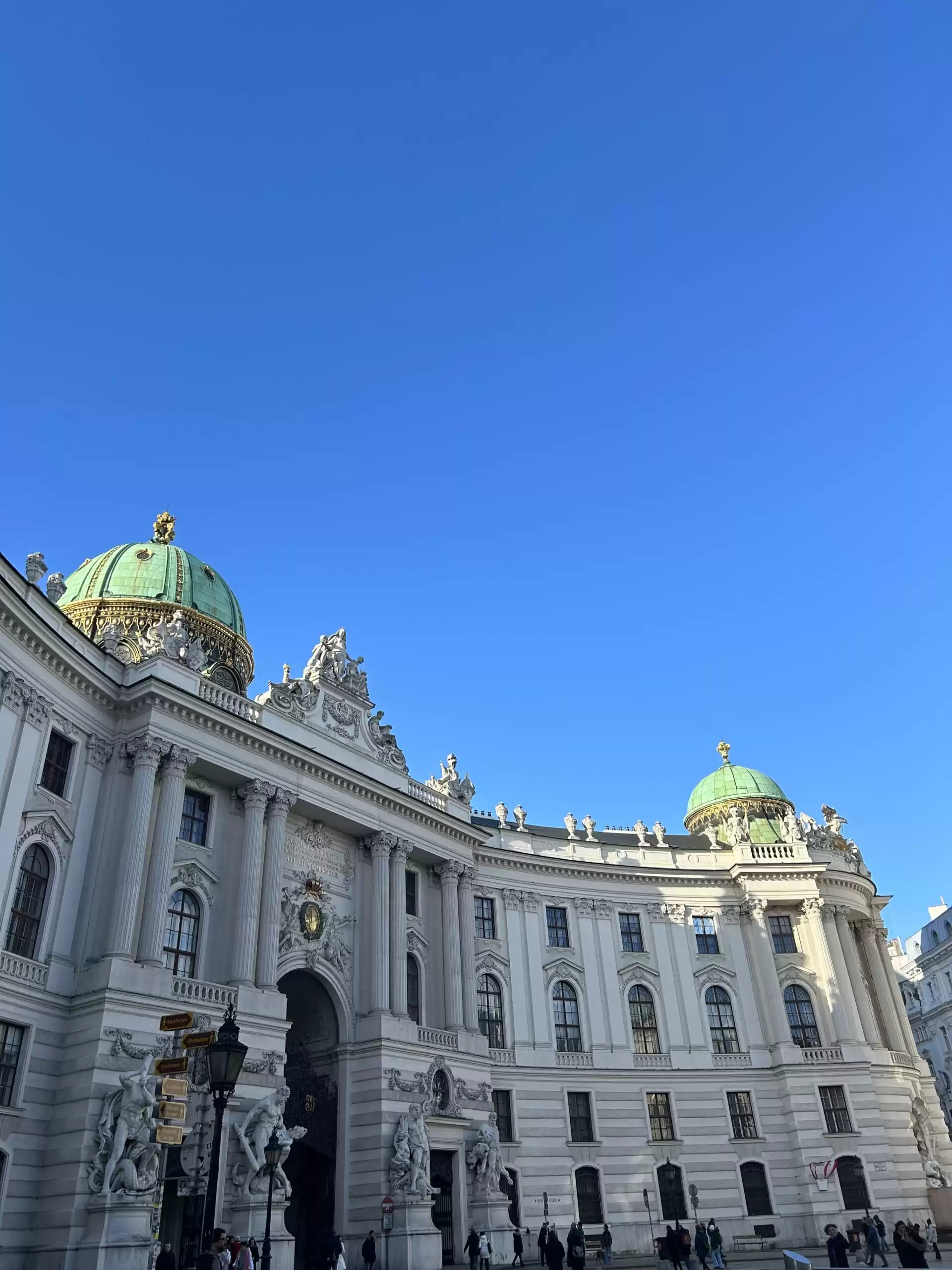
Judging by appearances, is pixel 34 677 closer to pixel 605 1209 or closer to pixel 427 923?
pixel 427 923

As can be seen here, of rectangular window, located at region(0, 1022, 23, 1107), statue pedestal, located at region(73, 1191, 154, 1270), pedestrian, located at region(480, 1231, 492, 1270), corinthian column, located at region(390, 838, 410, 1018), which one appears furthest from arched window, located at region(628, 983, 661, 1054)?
rectangular window, located at region(0, 1022, 23, 1107)

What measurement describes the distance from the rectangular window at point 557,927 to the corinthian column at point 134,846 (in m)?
23.7

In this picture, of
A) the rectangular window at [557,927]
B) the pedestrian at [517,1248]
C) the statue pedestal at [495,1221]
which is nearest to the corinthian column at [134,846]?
the statue pedestal at [495,1221]

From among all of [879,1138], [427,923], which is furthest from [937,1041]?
[427,923]

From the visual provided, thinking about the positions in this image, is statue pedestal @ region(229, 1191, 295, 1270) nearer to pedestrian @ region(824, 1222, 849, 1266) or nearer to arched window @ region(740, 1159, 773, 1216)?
pedestrian @ region(824, 1222, 849, 1266)

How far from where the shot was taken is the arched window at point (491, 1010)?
45.8 m

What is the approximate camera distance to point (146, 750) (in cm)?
3319

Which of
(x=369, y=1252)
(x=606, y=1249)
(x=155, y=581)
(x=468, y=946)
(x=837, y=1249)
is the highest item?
(x=155, y=581)

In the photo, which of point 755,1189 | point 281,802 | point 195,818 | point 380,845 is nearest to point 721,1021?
point 755,1189

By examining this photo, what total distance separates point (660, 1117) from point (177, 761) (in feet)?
95.5

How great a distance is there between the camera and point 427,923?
43.8 m

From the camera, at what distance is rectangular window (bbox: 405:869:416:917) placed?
4347 centimetres

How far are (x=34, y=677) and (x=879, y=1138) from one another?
42344 millimetres

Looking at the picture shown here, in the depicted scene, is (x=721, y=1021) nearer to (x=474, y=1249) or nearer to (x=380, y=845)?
(x=474, y=1249)
